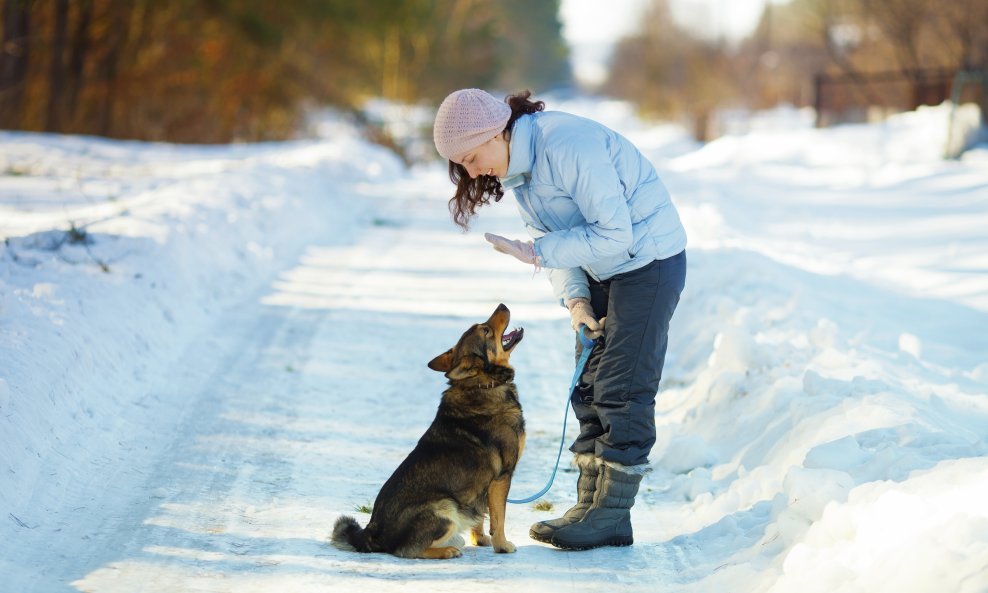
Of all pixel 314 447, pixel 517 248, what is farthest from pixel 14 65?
pixel 517 248

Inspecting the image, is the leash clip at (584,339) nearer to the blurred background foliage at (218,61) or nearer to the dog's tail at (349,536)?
the dog's tail at (349,536)

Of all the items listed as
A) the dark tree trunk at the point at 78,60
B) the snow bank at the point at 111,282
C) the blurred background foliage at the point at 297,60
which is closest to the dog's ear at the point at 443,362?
the snow bank at the point at 111,282

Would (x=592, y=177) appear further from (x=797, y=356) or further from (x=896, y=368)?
(x=896, y=368)

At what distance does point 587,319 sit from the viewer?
468cm

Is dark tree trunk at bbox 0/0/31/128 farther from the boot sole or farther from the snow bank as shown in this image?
the boot sole

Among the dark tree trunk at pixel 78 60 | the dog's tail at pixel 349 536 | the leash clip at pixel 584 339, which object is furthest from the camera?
the dark tree trunk at pixel 78 60

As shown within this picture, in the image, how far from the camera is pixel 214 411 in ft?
21.3

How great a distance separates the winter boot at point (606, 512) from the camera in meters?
4.64

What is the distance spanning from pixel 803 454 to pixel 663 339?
1.13m

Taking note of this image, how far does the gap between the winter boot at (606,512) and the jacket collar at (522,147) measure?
1.47 meters

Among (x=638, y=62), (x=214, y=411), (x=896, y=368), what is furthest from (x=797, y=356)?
(x=638, y=62)

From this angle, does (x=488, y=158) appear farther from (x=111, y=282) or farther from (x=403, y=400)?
(x=111, y=282)

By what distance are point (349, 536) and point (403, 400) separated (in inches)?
99.7

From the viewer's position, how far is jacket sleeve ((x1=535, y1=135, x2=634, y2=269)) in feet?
13.7
